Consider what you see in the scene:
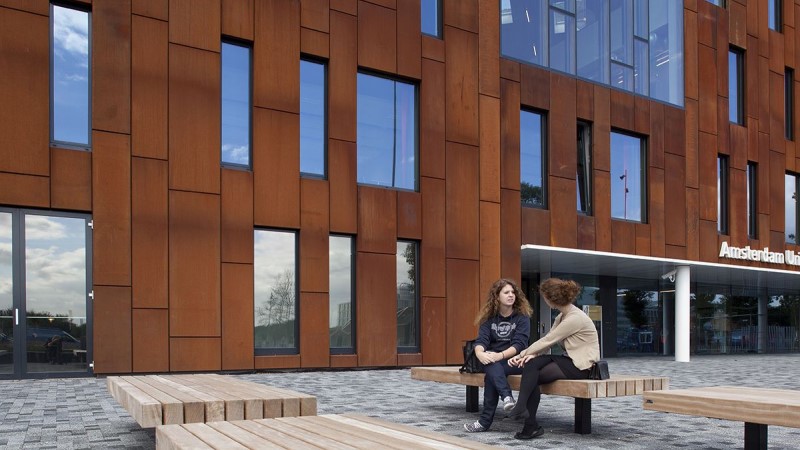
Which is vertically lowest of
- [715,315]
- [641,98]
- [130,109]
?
[715,315]

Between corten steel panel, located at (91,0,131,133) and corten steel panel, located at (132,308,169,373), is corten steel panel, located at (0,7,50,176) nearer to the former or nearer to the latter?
corten steel panel, located at (91,0,131,133)

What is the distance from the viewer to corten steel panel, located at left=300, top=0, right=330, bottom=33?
14469 millimetres

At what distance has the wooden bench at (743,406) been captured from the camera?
15.9ft

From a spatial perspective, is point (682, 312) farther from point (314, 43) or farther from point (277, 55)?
point (277, 55)

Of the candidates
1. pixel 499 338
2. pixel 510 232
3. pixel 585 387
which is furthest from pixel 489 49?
pixel 585 387

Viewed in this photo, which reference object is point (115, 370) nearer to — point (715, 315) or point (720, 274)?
point (720, 274)

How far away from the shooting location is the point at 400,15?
51.2 ft

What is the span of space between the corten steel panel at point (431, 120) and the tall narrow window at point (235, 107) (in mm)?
3652

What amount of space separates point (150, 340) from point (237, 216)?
253cm

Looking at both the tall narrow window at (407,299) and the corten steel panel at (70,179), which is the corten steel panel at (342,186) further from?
the corten steel panel at (70,179)

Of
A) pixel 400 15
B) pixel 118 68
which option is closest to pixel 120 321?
pixel 118 68

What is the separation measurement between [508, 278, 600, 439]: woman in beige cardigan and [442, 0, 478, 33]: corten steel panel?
10434 mm

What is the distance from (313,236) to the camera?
1422cm

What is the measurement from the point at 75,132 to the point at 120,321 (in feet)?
9.93
